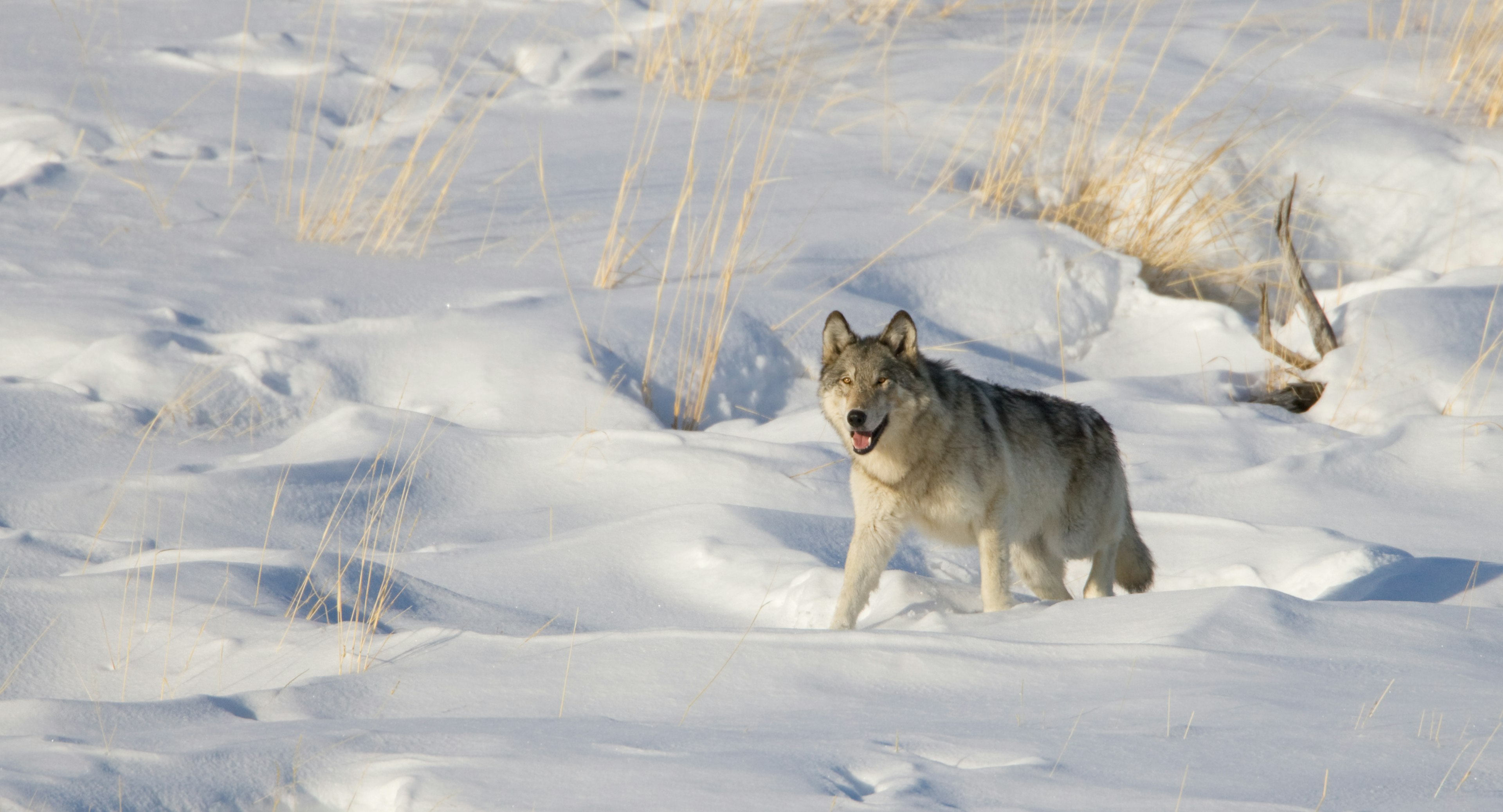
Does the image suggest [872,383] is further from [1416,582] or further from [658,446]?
[1416,582]

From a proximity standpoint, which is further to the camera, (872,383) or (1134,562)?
(1134,562)

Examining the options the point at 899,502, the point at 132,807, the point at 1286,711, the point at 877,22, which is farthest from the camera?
the point at 877,22

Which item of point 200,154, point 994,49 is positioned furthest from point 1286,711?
point 994,49

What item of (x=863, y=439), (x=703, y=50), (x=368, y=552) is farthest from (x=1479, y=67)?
(x=368, y=552)

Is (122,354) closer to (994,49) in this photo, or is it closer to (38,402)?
(38,402)

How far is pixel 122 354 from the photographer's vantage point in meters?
5.70

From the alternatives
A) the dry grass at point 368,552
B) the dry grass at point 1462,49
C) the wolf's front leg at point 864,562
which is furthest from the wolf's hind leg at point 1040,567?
the dry grass at point 1462,49

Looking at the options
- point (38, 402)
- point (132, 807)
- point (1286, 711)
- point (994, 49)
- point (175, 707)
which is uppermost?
point (994, 49)

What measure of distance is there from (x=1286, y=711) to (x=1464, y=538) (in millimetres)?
2687

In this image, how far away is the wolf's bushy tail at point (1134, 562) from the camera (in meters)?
4.55

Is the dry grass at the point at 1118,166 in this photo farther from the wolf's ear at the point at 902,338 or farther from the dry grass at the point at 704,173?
the wolf's ear at the point at 902,338

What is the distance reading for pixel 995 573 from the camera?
394 centimetres

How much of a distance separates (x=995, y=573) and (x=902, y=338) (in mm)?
883

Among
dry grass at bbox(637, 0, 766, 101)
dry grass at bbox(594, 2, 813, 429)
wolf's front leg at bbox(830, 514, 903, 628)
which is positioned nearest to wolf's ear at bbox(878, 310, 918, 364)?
wolf's front leg at bbox(830, 514, 903, 628)
